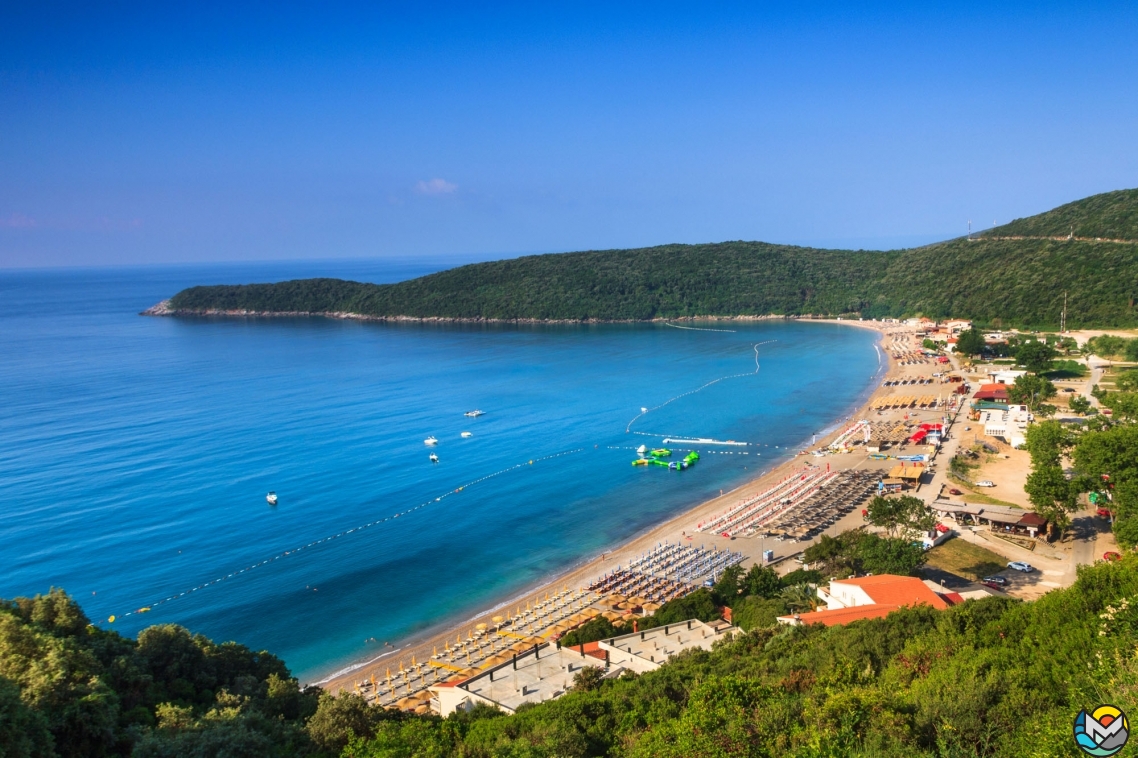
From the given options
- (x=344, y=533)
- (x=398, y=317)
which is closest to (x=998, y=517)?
(x=344, y=533)

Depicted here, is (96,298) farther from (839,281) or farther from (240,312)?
(839,281)

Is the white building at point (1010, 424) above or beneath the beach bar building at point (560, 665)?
above

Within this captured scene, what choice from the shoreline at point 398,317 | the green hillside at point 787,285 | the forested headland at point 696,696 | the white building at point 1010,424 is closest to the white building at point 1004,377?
the white building at point 1010,424

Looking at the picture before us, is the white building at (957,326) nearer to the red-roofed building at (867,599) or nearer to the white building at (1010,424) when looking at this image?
the white building at (1010,424)

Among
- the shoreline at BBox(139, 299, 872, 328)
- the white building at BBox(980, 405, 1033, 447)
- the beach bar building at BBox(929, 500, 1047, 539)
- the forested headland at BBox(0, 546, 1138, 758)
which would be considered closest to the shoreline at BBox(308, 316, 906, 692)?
the forested headland at BBox(0, 546, 1138, 758)

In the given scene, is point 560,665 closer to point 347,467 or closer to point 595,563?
point 595,563

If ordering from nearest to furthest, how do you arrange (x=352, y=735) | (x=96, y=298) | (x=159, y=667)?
(x=352, y=735) → (x=159, y=667) → (x=96, y=298)

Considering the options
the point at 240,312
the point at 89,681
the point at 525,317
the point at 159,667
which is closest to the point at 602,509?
the point at 159,667
